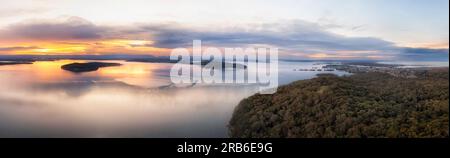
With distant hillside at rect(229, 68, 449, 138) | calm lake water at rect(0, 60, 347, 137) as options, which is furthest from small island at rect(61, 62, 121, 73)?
distant hillside at rect(229, 68, 449, 138)

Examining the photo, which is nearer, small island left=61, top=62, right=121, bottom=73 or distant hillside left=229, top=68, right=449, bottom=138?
distant hillside left=229, top=68, right=449, bottom=138

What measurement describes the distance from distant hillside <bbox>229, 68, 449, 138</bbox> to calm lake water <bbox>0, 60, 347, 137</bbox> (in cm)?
31

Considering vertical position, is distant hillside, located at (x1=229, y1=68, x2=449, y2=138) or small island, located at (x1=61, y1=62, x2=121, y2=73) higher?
small island, located at (x1=61, y1=62, x2=121, y2=73)

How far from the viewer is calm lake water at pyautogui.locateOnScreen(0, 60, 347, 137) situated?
6.17 m

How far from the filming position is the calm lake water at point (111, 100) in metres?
6.17

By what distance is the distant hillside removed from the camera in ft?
18.1

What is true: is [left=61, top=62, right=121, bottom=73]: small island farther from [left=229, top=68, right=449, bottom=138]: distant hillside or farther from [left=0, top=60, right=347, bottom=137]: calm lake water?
[left=229, top=68, right=449, bottom=138]: distant hillside

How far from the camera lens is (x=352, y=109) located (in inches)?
251

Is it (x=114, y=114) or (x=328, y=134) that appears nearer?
(x=328, y=134)

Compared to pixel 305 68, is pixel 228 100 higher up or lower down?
lower down

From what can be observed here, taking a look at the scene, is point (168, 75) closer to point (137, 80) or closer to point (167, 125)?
point (137, 80)

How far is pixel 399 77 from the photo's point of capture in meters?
7.37

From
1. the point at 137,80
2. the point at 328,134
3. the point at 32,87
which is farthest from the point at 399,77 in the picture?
the point at 32,87
